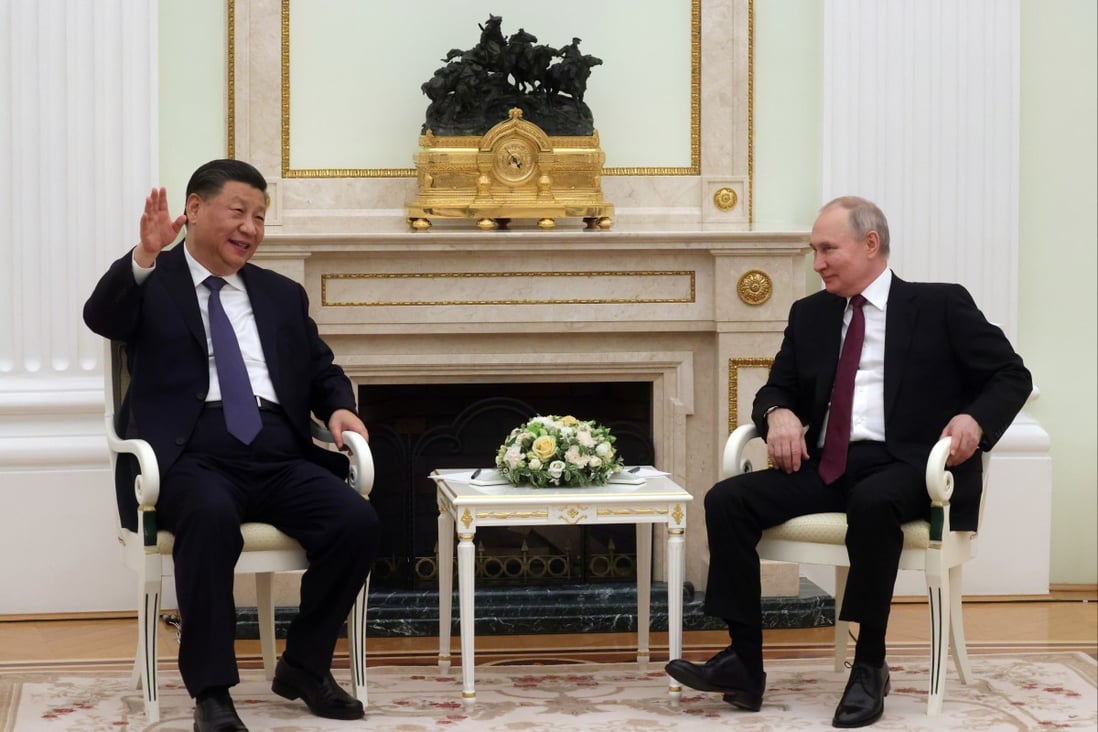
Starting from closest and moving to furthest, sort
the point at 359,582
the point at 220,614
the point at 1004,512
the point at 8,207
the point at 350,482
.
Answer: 1. the point at 220,614
2. the point at 359,582
3. the point at 350,482
4. the point at 8,207
5. the point at 1004,512

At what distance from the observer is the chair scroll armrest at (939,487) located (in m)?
4.00

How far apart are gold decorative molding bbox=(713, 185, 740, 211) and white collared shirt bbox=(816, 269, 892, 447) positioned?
4.27 feet

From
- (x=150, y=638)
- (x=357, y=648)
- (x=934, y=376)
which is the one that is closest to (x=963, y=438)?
(x=934, y=376)

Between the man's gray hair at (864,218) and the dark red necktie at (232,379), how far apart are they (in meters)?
1.70

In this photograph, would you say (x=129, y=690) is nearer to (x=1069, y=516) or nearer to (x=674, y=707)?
(x=674, y=707)

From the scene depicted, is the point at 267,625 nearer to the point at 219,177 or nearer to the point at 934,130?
Answer: the point at 219,177

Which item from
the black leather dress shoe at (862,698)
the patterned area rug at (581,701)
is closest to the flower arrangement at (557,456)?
the patterned area rug at (581,701)

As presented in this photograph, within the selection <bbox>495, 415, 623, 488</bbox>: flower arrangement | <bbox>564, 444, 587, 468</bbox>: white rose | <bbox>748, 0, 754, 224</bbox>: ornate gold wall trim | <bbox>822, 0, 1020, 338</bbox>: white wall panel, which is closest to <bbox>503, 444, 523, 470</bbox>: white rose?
<bbox>495, 415, 623, 488</bbox>: flower arrangement

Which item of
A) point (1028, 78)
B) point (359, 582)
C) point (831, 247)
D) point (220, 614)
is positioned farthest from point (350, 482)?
point (1028, 78)

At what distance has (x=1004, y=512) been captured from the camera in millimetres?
5727

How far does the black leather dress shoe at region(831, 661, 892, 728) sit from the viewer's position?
396cm

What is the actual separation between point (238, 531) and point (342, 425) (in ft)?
1.62

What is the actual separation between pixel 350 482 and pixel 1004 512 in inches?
105

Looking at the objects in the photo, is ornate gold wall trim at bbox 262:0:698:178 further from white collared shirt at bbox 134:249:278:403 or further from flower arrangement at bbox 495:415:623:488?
flower arrangement at bbox 495:415:623:488
